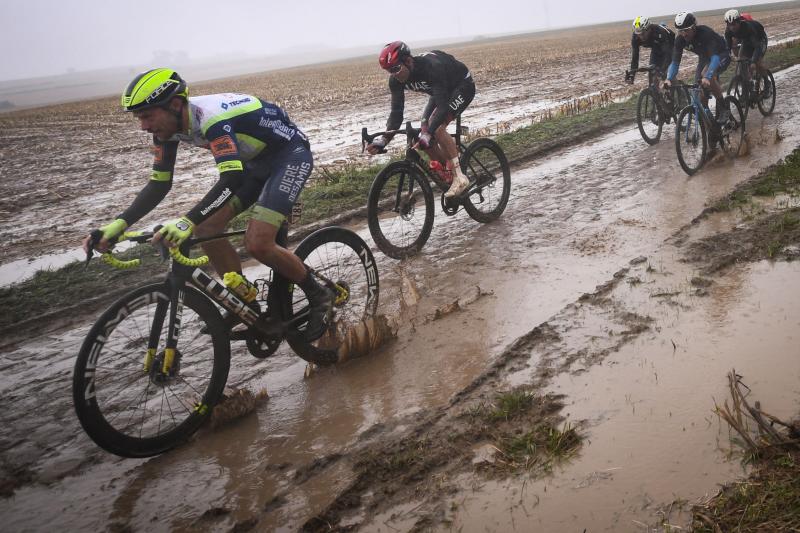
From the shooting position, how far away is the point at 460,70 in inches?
300

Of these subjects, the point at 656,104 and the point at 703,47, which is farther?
the point at 656,104

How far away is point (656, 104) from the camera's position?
11.3m

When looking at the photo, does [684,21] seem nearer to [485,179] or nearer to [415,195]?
[485,179]

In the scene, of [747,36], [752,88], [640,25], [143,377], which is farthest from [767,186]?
[143,377]

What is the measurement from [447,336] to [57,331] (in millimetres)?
3867

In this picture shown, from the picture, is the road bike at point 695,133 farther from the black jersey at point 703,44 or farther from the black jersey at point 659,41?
the black jersey at point 659,41

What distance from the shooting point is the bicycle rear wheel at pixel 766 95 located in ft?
41.5

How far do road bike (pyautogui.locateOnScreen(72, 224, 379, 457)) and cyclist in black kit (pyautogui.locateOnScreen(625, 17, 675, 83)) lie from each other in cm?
893

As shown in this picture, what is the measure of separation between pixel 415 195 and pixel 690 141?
449 cm

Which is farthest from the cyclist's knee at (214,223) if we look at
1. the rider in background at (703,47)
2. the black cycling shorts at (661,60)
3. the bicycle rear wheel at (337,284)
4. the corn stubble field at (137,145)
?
the black cycling shorts at (661,60)

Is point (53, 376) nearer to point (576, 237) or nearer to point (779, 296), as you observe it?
point (576, 237)

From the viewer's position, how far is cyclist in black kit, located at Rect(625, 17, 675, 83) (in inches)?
449

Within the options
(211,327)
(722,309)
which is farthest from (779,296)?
(211,327)

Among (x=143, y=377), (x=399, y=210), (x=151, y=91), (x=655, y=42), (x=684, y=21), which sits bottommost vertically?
(x=143, y=377)
